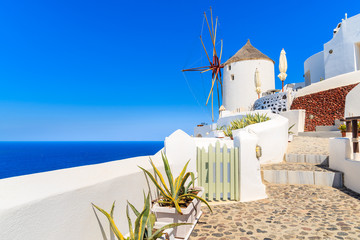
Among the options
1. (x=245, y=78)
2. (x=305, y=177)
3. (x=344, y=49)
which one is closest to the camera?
(x=305, y=177)

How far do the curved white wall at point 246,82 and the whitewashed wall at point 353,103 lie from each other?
44.6 ft

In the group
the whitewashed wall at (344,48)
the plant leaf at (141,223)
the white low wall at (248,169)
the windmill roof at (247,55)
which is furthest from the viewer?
the windmill roof at (247,55)

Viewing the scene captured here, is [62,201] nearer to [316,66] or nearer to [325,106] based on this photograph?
[325,106]

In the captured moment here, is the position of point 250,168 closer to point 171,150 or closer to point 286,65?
point 171,150

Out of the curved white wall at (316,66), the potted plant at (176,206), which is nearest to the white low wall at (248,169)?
the potted plant at (176,206)

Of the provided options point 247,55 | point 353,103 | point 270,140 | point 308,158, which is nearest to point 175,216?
point 270,140

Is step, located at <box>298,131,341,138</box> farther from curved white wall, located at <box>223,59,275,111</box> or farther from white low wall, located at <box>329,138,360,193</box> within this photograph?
curved white wall, located at <box>223,59,275,111</box>

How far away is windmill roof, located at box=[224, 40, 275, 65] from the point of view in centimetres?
2800

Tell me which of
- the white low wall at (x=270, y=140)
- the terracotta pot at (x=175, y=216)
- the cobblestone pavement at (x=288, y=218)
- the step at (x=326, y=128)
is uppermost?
the step at (x=326, y=128)

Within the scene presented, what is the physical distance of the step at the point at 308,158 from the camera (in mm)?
7981

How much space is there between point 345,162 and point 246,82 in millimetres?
22132

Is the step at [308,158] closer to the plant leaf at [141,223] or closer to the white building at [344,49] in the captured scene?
the plant leaf at [141,223]

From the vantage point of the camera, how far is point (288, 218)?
14.1 ft

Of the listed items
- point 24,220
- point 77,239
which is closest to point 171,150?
point 77,239
